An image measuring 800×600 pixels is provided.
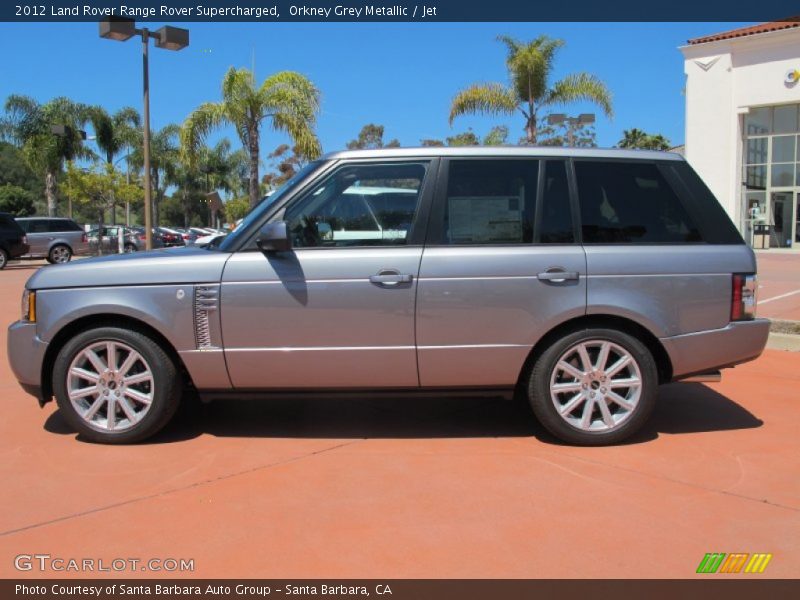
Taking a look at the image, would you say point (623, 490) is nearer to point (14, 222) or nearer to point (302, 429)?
point (302, 429)

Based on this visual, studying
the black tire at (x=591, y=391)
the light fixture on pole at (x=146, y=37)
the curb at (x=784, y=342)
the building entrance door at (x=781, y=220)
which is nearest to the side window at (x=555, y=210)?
the black tire at (x=591, y=391)

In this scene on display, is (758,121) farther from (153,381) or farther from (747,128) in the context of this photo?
(153,381)

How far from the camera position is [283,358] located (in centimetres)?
454

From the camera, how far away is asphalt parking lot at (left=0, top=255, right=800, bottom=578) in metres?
3.21

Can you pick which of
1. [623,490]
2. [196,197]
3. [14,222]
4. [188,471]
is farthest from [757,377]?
[196,197]

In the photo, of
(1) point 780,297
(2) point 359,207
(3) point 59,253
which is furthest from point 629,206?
(3) point 59,253

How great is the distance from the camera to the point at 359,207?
4.64 meters

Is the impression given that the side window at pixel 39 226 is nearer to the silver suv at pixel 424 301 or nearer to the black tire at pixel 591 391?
the silver suv at pixel 424 301

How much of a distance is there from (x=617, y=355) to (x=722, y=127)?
2623 centimetres

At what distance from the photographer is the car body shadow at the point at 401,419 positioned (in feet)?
16.4

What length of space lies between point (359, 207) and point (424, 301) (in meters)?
0.74

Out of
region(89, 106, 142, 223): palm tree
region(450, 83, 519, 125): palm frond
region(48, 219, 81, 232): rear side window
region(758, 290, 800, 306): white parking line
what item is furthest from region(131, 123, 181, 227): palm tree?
region(758, 290, 800, 306): white parking line

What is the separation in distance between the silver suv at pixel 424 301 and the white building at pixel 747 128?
25.1 meters

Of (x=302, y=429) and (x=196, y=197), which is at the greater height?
(x=196, y=197)
